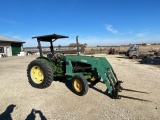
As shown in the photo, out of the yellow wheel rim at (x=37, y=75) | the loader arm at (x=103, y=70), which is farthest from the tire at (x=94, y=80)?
the yellow wheel rim at (x=37, y=75)

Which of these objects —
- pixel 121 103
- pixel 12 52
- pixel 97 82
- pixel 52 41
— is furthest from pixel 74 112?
pixel 12 52

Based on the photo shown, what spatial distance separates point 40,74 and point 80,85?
2.18 meters

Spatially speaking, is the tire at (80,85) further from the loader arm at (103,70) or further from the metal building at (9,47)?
the metal building at (9,47)

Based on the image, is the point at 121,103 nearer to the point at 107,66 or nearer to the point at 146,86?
the point at 107,66

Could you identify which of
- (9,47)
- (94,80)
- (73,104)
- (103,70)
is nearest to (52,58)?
(94,80)

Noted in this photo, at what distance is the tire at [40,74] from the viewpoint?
270 inches

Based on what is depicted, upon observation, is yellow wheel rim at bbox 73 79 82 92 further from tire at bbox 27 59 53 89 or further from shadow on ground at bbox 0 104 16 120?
shadow on ground at bbox 0 104 16 120

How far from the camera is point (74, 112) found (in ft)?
16.3

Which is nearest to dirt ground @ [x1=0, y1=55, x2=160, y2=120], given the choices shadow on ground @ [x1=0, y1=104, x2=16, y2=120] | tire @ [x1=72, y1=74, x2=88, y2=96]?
shadow on ground @ [x1=0, y1=104, x2=16, y2=120]

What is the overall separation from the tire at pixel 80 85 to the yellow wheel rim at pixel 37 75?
5.78 ft

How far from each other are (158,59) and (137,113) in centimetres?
1218

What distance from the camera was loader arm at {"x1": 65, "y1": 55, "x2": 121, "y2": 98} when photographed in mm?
5820

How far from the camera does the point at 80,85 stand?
20.5 feet

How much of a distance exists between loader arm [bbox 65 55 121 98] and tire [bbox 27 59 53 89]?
2.46 ft
